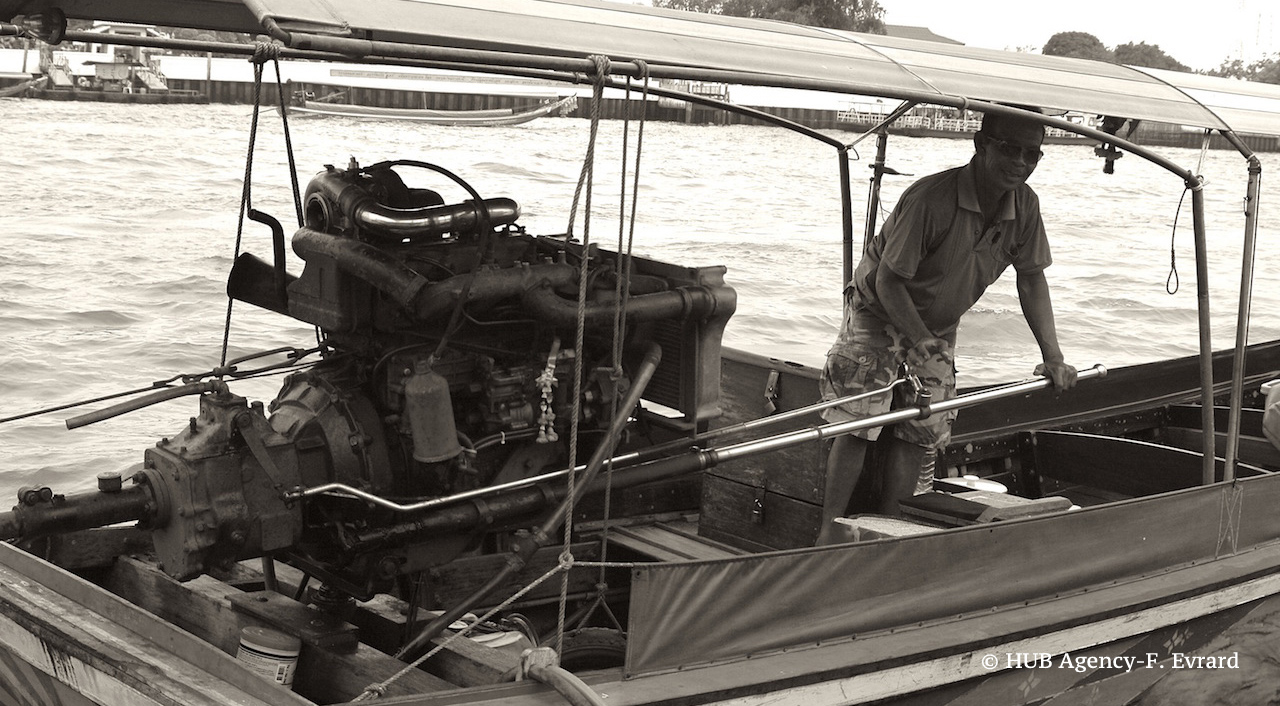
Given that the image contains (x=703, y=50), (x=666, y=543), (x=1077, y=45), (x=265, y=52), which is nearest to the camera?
(x=265, y=52)

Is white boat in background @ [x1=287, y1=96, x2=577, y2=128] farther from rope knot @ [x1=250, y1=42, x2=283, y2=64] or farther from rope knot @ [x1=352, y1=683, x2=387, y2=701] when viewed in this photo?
→ rope knot @ [x1=352, y1=683, x2=387, y2=701]

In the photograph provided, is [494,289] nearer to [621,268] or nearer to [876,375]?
[621,268]

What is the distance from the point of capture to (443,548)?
3.63 metres

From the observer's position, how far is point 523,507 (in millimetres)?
3611

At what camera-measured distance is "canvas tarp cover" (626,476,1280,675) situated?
10.5 ft

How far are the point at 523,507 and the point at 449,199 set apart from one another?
11542 mm

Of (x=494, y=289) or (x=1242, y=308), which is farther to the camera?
(x=1242, y=308)

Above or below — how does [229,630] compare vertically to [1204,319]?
below

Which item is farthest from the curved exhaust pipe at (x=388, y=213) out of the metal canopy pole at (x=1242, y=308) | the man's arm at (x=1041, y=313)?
the metal canopy pole at (x=1242, y=308)

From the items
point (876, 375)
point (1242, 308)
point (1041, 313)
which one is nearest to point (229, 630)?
point (876, 375)

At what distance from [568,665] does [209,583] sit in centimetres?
106

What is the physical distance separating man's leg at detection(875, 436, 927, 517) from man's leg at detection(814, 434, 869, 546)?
43mm

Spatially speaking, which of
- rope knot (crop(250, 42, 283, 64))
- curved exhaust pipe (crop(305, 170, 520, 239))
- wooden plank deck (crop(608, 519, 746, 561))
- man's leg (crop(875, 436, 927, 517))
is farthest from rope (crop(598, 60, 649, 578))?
man's leg (crop(875, 436, 927, 517))

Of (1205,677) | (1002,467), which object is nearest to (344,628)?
(1205,677)
